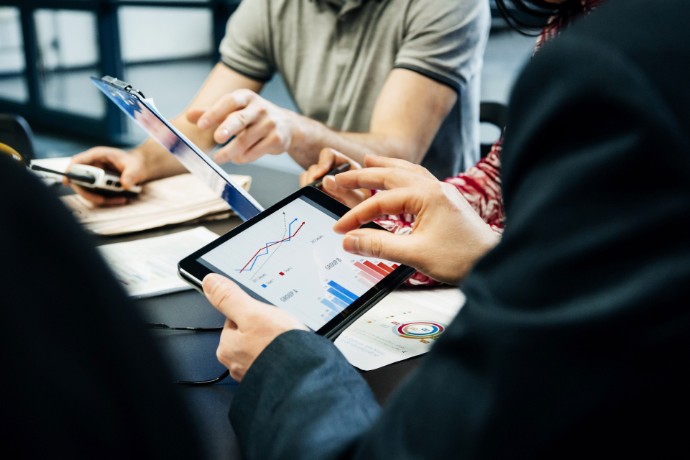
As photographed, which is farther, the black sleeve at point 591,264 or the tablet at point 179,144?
the tablet at point 179,144

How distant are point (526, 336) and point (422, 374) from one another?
3.3 inches

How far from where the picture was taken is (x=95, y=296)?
0.86ft

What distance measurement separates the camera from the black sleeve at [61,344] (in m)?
0.25

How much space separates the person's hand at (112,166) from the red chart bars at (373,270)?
25.5 inches

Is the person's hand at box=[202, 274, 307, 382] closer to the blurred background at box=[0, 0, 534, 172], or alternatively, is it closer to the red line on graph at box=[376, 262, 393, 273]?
the red line on graph at box=[376, 262, 393, 273]

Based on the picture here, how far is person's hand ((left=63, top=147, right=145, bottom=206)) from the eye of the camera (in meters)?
1.28

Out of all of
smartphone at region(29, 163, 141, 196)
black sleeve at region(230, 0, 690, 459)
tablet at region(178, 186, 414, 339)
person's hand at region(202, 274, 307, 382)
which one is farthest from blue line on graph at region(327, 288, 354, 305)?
smartphone at region(29, 163, 141, 196)

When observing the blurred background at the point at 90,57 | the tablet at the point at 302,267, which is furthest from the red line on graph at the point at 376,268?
the blurred background at the point at 90,57

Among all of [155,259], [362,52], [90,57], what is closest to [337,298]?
[155,259]

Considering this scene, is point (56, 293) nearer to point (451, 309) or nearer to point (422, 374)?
point (422, 374)

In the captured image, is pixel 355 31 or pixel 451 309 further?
pixel 355 31

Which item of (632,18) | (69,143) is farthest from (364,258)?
(69,143)

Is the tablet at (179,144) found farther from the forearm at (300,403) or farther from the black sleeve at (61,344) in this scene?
the black sleeve at (61,344)

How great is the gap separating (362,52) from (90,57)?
3.62m
